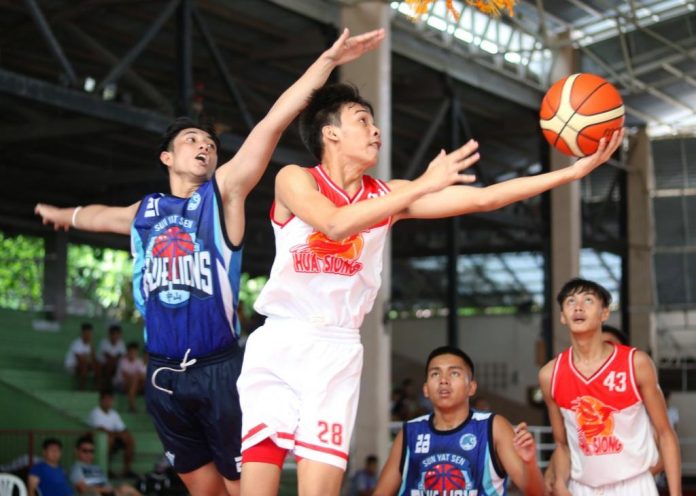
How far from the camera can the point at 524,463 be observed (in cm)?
639

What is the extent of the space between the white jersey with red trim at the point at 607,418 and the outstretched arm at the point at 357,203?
8.83 feet

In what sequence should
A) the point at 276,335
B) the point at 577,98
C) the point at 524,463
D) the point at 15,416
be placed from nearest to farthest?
the point at 276,335, the point at 577,98, the point at 524,463, the point at 15,416

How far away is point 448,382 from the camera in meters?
7.02

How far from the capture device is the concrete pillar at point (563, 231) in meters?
25.7

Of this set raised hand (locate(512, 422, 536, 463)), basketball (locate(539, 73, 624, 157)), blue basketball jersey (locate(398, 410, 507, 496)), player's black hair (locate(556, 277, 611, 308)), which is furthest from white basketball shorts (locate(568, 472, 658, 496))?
basketball (locate(539, 73, 624, 157))

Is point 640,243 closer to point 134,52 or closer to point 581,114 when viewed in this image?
point 134,52

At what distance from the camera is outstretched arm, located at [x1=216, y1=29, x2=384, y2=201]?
520 centimetres

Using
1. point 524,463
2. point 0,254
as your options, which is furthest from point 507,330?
point 524,463

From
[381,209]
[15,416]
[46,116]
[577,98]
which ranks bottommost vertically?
[15,416]

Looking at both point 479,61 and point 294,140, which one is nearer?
point 479,61

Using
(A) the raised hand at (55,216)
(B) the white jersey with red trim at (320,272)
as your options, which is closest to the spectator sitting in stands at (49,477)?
(A) the raised hand at (55,216)

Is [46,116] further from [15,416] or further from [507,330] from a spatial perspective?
Answer: [507,330]

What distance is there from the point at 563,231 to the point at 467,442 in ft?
64.6

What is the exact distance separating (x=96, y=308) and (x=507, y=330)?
1394 centimetres
